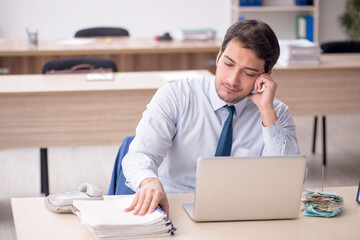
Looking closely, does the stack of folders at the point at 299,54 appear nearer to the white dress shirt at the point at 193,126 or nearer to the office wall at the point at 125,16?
the white dress shirt at the point at 193,126

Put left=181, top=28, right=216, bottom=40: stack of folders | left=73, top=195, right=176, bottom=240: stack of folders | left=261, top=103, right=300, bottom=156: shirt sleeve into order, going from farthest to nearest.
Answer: left=181, top=28, right=216, bottom=40: stack of folders
left=261, top=103, right=300, bottom=156: shirt sleeve
left=73, top=195, right=176, bottom=240: stack of folders

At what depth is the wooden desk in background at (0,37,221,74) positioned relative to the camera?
460 cm

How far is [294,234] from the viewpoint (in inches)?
61.2

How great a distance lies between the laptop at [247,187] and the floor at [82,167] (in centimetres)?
199

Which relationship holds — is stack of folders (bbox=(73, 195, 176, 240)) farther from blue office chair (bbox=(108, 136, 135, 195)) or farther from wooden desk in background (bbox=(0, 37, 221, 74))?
wooden desk in background (bbox=(0, 37, 221, 74))

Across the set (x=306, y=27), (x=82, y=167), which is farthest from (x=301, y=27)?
(x=82, y=167)

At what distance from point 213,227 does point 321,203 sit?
36 cm

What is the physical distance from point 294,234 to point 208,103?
657 millimetres

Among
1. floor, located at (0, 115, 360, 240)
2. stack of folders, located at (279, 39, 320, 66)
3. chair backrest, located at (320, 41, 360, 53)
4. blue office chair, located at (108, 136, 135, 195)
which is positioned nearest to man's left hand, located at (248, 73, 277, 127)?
blue office chair, located at (108, 136, 135, 195)

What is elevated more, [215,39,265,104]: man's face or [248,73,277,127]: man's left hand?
[215,39,265,104]: man's face

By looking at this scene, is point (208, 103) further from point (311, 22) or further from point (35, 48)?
point (311, 22)

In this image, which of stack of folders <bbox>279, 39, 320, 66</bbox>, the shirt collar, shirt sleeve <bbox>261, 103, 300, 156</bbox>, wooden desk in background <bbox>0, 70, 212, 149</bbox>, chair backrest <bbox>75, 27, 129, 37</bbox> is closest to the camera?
shirt sleeve <bbox>261, 103, 300, 156</bbox>

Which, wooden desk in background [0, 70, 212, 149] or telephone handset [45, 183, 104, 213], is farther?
wooden desk in background [0, 70, 212, 149]

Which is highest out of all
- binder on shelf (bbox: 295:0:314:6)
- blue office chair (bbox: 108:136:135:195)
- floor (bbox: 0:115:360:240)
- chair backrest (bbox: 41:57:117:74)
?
binder on shelf (bbox: 295:0:314:6)
